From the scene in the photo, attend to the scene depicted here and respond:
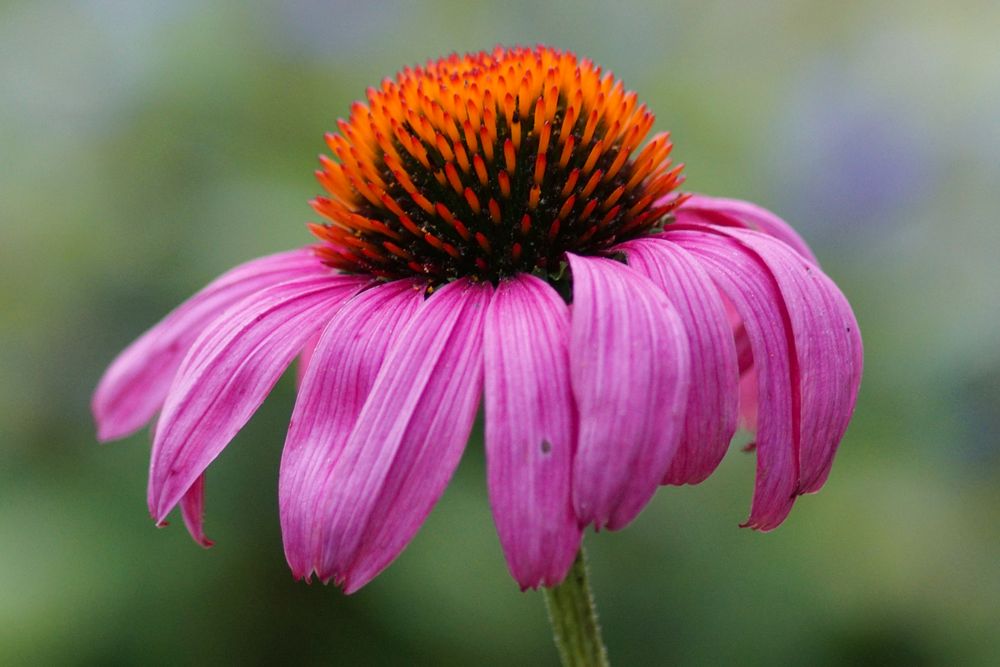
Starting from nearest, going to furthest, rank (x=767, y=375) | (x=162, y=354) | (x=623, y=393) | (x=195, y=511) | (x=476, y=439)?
(x=623, y=393) < (x=767, y=375) < (x=195, y=511) < (x=162, y=354) < (x=476, y=439)

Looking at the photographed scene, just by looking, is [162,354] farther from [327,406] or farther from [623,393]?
[623,393]

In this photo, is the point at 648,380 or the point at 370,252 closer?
the point at 648,380

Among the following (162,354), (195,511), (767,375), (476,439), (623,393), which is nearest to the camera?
(623,393)

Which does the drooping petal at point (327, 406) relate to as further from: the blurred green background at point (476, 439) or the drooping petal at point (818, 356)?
the blurred green background at point (476, 439)

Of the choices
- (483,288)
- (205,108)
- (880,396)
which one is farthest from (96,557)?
(880,396)

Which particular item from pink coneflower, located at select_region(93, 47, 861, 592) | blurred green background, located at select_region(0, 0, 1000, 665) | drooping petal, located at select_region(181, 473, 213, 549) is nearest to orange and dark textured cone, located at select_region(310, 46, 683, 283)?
pink coneflower, located at select_region(93, 47, 861, 592)

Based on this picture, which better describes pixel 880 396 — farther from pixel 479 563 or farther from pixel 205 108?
pixel 205 108

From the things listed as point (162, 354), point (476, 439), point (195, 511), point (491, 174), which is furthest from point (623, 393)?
point (476, 439)

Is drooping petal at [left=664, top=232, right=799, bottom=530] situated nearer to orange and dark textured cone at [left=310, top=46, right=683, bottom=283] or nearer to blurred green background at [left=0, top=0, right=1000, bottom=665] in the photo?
orange and dark textured cone at [left=310, top=46, right=683, bottom=283]
